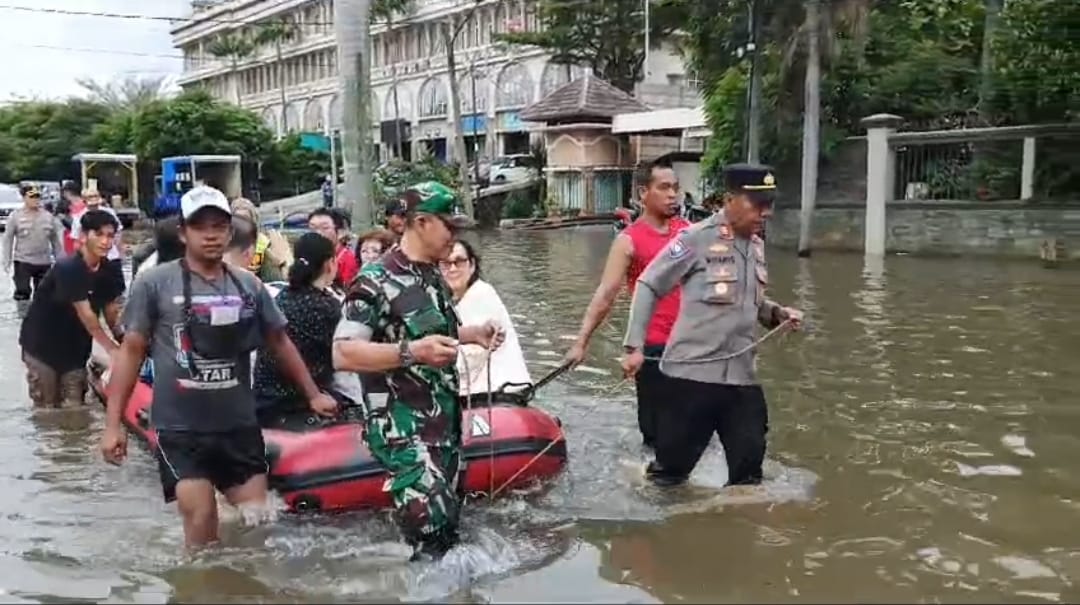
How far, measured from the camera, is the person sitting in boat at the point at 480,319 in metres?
6.68

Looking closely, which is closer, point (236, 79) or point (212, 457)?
point (212, 457)

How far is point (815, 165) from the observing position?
23.2 m

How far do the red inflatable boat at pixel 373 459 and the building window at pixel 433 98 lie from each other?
196 feet

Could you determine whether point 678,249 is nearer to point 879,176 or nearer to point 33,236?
point 33,236

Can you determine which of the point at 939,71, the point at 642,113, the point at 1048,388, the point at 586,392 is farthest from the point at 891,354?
the point at 642,113

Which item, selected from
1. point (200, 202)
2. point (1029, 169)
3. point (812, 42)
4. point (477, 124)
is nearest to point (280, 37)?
point (477, 124)

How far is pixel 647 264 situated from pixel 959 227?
16.5 meters

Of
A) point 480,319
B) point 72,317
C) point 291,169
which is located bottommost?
point 72,317

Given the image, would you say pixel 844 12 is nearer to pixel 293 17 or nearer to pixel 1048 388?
pixel 1048 388

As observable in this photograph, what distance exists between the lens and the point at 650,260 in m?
6.33

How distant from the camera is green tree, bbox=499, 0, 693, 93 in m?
43.4

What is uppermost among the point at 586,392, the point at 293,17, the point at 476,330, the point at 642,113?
the point at 293,17

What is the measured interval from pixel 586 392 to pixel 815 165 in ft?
49.9

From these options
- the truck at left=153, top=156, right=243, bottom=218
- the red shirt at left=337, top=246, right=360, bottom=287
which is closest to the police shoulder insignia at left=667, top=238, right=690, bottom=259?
the red shirt at left=337, top=246, right=360, bottom=287
